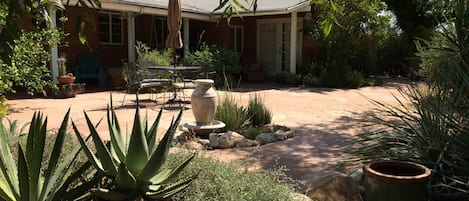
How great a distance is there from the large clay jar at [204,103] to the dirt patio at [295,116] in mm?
830

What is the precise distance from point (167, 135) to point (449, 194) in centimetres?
249

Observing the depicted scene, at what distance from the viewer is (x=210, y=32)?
17797mm

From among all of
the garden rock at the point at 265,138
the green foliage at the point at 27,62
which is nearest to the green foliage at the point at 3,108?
the green foliage at the point at 27,62

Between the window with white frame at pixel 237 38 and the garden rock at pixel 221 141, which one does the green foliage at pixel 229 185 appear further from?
the window with white frame at pixel 237 38

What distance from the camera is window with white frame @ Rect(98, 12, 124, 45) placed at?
48.7 ft

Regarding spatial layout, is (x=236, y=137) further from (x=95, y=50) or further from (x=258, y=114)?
(x=95, y=50)

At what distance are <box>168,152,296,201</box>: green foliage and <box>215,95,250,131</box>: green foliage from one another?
346 centimetres

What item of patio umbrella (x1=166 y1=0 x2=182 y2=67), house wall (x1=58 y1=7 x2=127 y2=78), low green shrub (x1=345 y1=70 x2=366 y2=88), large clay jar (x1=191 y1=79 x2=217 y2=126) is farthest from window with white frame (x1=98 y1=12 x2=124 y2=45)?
large clay jar (x1=191 y1=79 x2=217 y2=126)

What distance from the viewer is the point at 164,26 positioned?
16.9 m

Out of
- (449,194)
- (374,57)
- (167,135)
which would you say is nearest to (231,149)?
(449,194)

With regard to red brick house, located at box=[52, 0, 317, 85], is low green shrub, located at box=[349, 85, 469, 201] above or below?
below

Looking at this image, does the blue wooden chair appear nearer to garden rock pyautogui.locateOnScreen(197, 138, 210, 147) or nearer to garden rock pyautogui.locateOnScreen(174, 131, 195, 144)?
garden rock pyautogui.locateOnScreen(174, 131, 195, 144)

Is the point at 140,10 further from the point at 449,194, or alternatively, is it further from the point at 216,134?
the point at 449,194

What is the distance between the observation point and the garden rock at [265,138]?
6152mm
